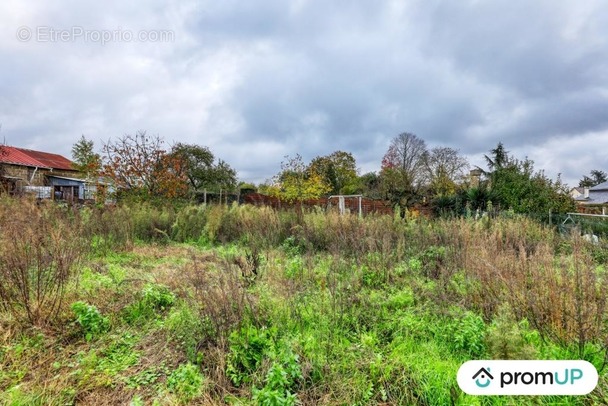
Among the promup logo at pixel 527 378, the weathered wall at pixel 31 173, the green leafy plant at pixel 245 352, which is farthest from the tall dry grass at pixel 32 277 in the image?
the weathered wall at pixel 31 173

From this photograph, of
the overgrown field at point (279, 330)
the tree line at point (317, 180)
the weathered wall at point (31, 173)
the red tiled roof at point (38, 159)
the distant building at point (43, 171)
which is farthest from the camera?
the red tiled roof at point (38, 159)

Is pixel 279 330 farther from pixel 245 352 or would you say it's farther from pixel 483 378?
pixel 483 378

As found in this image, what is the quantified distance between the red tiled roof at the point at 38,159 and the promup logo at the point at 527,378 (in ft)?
105

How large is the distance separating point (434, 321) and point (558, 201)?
12641 millimetres

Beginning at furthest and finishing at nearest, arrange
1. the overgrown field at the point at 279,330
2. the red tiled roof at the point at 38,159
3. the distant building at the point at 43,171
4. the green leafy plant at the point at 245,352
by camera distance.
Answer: the red tiled roof at the point at 38,159, the distant building at the point at 43,171, the green leafy plant at the point at 245,352, the overgrown field at the point at 279,330

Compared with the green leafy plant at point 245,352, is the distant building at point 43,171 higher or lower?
higher

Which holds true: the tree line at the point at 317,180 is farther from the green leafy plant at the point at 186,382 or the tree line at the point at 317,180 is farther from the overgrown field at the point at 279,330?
the green leafy plant at the point at 186,382

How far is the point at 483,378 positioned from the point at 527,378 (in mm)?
275

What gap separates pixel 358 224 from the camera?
6.49 meters

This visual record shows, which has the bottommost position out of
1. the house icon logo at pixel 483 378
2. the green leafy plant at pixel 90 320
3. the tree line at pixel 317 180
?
the house icon logo at pixel 483 378

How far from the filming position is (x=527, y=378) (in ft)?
6.16

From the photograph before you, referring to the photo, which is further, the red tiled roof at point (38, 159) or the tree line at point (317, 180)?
the red tiled roof at point (38, 159)

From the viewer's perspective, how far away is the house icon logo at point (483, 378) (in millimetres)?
1830

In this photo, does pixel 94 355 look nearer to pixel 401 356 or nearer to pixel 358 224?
pixel 401 356
